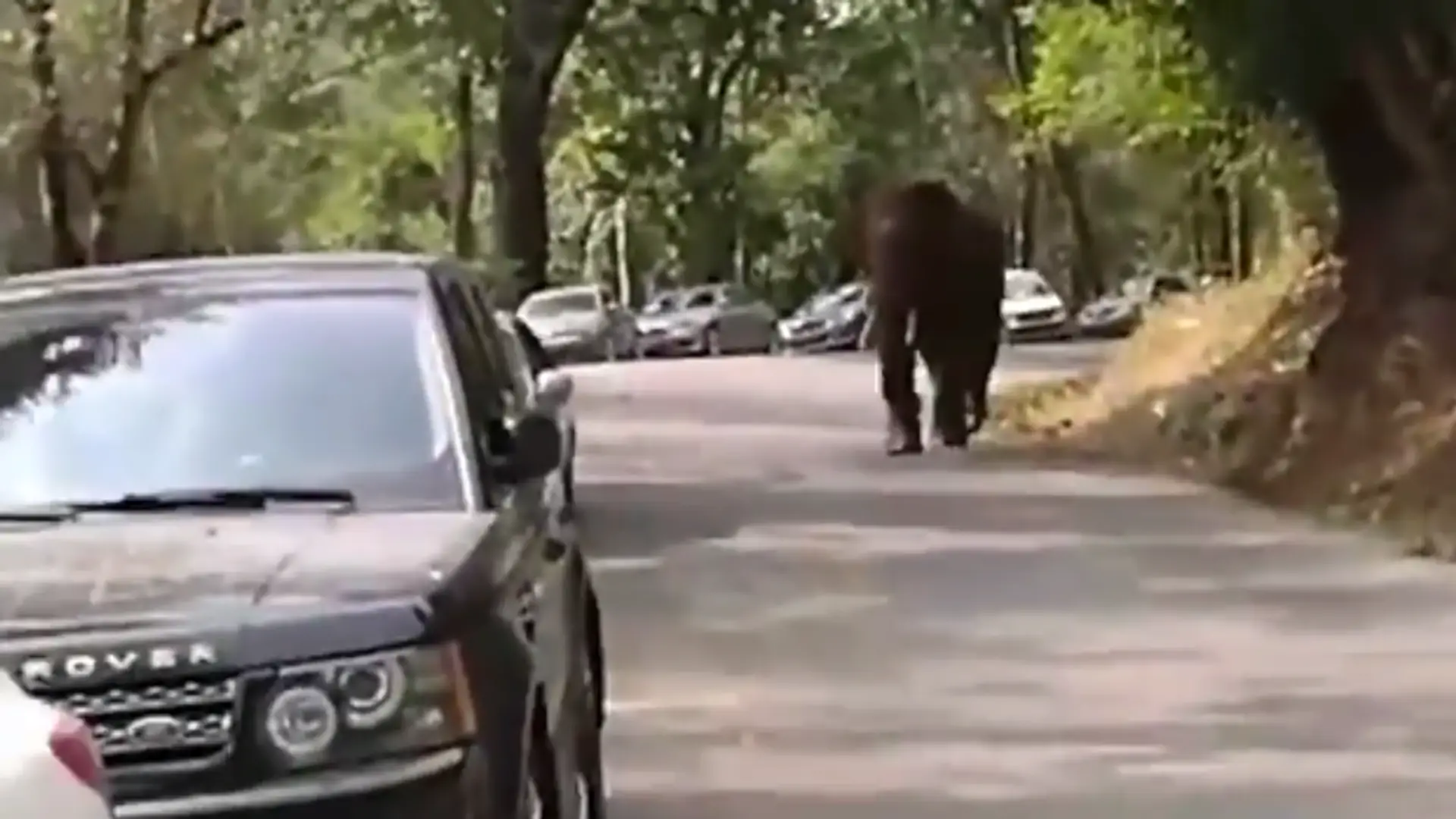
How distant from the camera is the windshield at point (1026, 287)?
54094 millimetres

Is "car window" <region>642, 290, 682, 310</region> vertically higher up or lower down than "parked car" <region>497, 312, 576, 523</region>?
lower down

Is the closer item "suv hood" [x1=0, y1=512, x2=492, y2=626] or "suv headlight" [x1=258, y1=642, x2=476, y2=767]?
"suv headlight" [x1=258, y1=642, x2=476, y2=767]

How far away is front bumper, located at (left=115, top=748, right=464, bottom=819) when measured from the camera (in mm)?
5758

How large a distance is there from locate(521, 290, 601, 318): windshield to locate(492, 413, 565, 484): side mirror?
35.1 m

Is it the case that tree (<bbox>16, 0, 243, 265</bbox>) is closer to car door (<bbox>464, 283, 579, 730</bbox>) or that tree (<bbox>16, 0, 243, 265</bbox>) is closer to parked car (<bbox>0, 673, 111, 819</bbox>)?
car door (<bbox>464, 283, 579, 730</bbox>)

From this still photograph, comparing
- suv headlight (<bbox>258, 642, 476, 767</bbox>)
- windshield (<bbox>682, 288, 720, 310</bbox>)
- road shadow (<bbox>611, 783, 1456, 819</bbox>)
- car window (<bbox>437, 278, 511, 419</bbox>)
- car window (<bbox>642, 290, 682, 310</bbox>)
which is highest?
car window (<bbox>437, 278, 511, 419</bbox>)

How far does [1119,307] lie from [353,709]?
165 feet

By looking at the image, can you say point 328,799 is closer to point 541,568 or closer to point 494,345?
point 541,568

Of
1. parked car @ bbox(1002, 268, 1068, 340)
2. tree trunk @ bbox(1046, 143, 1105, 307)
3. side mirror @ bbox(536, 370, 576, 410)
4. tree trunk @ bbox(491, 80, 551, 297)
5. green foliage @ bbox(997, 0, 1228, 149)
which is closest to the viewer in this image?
side mirror @ bbox(536, 370, 576, 410)

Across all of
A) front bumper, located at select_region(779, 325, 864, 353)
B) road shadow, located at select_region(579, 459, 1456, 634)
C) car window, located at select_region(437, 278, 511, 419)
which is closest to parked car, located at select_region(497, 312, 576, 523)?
car window, located at select_region(437, 278, 511, 419)

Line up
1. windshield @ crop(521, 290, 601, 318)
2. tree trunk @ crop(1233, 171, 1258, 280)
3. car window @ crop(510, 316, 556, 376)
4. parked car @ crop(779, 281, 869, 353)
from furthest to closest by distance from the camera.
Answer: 1. parked car @ crop(779, 281, 869, 353)
2. windshield @ crop(521, 290, 601, 318)
3. tree trunk @ crop(1233, 171, 1258, 280)
4. car window @ crop(510, 316, 556, 376)

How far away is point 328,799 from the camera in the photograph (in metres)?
5.77

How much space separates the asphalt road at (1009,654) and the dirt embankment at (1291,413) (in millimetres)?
426

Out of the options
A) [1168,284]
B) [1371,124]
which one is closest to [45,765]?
[1371,124]
